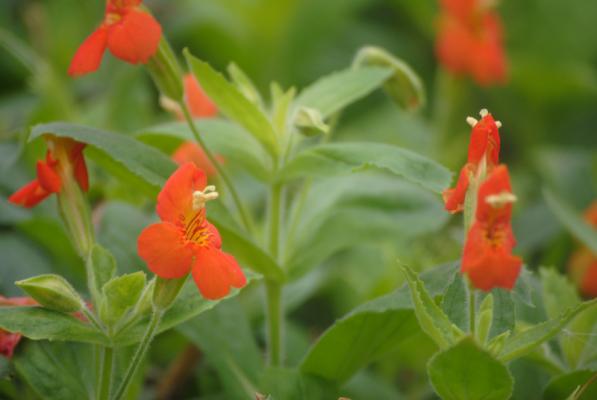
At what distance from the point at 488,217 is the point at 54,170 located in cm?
44

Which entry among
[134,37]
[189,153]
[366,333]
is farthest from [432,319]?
[189,153]

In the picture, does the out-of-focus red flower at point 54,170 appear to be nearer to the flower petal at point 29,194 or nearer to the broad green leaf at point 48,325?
the flower petal at point 29,194

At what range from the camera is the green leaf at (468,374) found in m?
0.73

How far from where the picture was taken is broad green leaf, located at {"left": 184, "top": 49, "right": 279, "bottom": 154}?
924mm

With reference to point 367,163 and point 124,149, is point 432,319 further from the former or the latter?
point 124,149

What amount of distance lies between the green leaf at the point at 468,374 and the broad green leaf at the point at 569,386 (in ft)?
0.51

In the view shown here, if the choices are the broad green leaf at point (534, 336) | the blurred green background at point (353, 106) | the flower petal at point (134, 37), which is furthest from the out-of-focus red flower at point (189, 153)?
the broad green leaf at point (534, 336)

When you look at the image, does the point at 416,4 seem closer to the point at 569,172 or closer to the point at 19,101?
the point at 569,172

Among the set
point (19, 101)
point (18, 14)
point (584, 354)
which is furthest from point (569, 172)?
point (18, 14)

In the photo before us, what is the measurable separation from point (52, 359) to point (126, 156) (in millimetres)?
214

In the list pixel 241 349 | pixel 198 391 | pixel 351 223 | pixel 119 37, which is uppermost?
pixel 119 37

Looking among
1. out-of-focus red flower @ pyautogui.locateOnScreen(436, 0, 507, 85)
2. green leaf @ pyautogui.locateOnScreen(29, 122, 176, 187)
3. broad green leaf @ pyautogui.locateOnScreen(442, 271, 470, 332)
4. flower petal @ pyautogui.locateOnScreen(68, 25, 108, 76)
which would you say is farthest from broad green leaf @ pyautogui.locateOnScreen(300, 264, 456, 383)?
out-of-focus red flower @ pyautogui.locateOnScreen(436, 0, 507, 85)

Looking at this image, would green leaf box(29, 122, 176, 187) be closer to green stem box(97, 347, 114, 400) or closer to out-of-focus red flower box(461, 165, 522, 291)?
green stem box(97, 347, 114, 400)

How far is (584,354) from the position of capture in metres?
0.96
